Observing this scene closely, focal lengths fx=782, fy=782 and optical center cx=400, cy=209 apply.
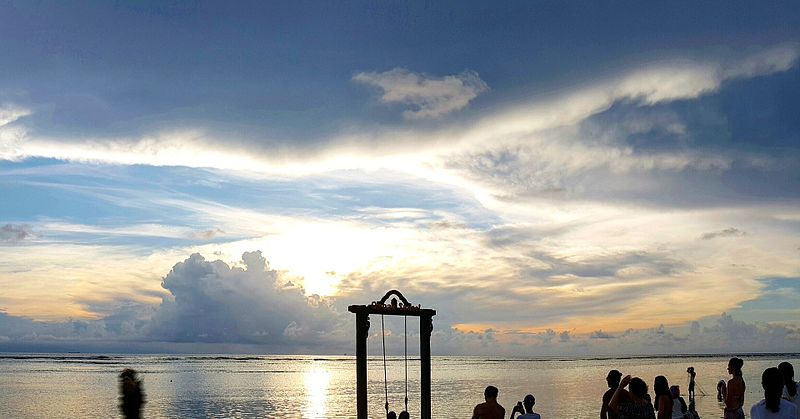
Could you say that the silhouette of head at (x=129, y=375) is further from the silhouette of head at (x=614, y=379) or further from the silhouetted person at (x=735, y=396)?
the silhouetted person at (x=735, y=396)

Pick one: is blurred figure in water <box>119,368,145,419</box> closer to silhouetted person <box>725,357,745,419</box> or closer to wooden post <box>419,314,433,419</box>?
silhouetted person <box>725,357,745,419</box>

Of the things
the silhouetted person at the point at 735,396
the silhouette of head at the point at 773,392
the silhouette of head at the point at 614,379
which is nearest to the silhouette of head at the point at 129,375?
the silhouette of head at the point at 773,392

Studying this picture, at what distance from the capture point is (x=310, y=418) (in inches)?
1881

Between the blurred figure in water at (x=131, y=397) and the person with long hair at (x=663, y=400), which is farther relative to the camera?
the person with long hair at (x=663, y=400)

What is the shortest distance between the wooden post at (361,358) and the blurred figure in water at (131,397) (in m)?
11.9

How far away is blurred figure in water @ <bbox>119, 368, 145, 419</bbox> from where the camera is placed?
9375mm

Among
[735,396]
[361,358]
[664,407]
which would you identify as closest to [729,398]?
[735,396]

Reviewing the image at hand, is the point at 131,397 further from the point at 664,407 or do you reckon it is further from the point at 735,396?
the point at 735,396

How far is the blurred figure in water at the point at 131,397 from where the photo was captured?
369 inches

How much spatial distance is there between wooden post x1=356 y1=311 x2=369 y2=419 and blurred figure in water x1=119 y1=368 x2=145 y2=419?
468 inches

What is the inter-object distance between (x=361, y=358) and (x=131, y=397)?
40.5 ft

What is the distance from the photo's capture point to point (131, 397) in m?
9.39

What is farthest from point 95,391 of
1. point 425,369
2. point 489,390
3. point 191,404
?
point 489,390

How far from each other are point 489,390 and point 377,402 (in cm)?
4598
